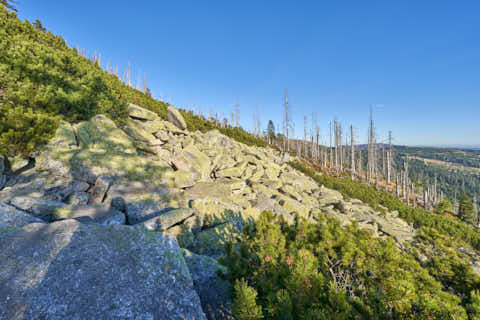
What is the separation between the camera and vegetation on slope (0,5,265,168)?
7141 millimetres

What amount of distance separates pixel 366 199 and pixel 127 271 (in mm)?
24312

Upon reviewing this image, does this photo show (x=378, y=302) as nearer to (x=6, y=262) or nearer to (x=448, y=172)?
(x=6, y=262)

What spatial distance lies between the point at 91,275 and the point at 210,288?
6.25ft

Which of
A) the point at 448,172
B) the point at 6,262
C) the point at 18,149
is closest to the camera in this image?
the point at 6,262

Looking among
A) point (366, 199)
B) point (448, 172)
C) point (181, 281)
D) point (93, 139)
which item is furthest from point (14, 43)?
point (448, 172)

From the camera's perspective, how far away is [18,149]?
7145mm

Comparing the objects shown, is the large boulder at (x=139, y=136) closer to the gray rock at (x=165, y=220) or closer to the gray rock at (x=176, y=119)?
the gray rock at (x=176, y=119)

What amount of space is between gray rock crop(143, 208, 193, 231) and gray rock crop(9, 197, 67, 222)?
2240 millimetres

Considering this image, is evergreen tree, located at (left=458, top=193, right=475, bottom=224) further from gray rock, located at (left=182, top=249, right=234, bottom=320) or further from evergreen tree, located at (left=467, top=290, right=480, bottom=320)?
gray rock, located at (left=182, top=249, right=234, bottom=320)

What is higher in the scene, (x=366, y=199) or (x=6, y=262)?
(x=6, y=262)

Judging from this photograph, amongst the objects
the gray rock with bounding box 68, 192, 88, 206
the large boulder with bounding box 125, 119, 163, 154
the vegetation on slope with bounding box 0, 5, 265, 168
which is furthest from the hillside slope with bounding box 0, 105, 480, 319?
the large boulder with bounding box 125, 119, 163, 154

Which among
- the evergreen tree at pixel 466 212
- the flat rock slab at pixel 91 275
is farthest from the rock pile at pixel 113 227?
the evergreen tree at pixel 466 212

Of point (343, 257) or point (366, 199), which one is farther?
point (366, 199)

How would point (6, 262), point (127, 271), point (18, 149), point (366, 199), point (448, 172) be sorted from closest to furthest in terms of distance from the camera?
point (6, 262) < point (127, 271) < point (18, 149) < point (366, 199) < point (448, 172)
